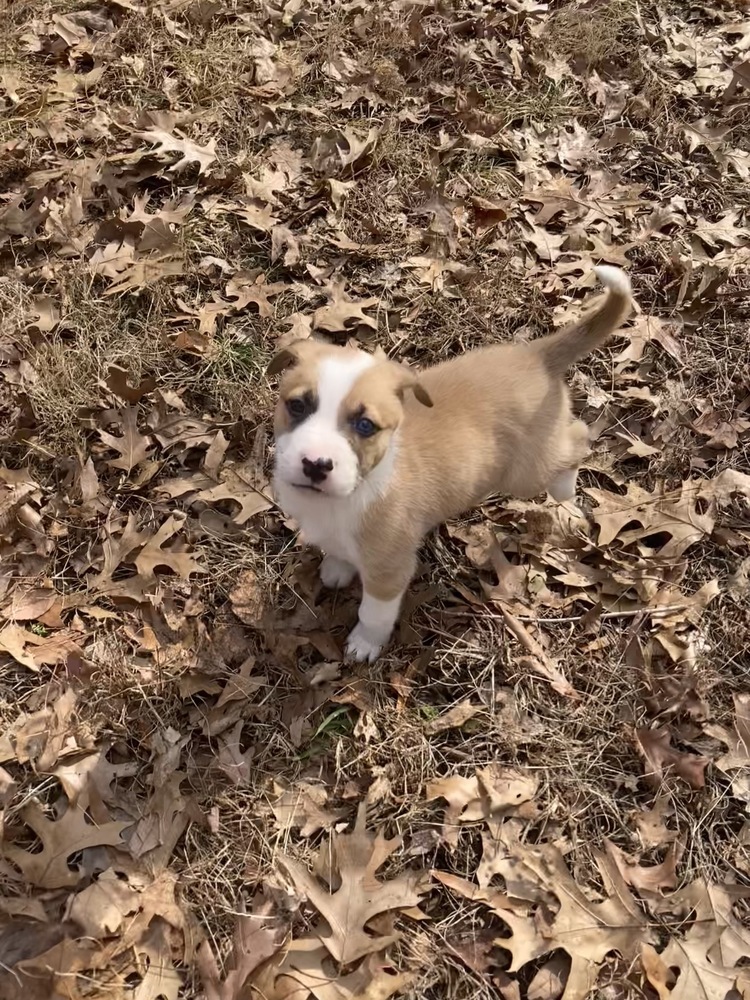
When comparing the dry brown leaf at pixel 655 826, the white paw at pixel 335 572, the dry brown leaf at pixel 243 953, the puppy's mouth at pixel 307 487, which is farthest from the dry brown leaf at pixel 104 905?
the dry brown leaf at pixel 655 826

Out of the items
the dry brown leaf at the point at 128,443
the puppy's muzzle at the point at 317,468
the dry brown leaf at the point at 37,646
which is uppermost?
the puppy's muzzle at the point at 317,468

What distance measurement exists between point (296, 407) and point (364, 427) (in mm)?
247

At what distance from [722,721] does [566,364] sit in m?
1.71

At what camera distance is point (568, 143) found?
15.6ft

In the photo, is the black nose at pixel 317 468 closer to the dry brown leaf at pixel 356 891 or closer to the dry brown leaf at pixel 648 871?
the dry brown leaf at pixel 356 891

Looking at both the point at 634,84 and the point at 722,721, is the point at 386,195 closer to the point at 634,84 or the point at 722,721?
the point at 634,84

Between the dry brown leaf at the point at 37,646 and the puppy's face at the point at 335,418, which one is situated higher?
the puppy's face at the point at 335,418

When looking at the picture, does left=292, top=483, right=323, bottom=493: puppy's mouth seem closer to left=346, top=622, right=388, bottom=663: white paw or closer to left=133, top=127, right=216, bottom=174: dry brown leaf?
left=346, top=622, right=388, bottom=663: white paw

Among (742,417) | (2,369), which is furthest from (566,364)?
(2,369)

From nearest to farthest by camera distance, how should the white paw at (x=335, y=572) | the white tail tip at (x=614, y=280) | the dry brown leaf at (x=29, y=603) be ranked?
the white tail tip at (x=614, y=280) → the dry brown leaf at (x=29, y=603) → the white paw at (x=335, y=572)

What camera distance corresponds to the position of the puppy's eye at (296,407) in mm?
2346

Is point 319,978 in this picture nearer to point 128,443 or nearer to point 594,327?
point 128,443

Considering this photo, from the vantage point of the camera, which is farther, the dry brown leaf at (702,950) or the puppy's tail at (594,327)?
the puppy's tail at (594,327)

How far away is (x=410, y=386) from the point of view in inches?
99.7
